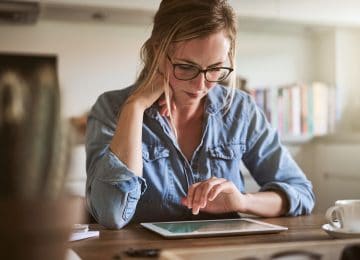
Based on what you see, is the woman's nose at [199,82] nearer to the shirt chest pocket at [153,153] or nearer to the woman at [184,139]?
the woman at [184,139]

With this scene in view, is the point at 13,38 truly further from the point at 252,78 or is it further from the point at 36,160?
the point at 36,160

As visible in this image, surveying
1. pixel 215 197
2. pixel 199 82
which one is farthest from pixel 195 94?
pixel 215 197

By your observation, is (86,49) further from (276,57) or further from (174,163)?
(174,163)

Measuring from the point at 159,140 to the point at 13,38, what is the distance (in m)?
1.92

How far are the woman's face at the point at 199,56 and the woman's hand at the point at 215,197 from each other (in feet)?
0.83

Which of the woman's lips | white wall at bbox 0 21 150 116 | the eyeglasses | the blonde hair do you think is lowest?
the woman's lips

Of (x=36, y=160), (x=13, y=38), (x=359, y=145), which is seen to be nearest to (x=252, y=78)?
(x=359, y=145)

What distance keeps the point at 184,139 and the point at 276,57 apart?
226cm

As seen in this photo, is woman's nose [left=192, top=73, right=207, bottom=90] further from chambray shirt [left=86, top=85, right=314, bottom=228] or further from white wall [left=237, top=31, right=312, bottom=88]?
white wall [left=237, top=31, right=312, bottom=88]

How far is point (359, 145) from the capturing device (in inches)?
123

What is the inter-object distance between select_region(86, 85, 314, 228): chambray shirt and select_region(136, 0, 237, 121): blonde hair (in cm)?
12

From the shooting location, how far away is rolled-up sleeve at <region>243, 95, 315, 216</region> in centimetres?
138

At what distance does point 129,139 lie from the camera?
1.18 m

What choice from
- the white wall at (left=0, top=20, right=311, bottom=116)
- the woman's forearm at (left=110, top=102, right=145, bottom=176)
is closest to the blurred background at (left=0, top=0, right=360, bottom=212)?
the white wall at (left=0, top=20, right=311, bottom=116)
